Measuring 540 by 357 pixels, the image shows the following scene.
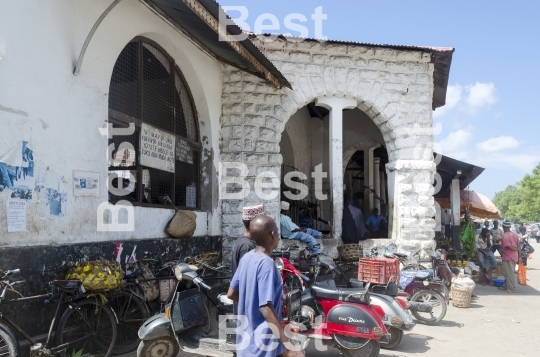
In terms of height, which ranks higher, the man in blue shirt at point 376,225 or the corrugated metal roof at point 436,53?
the corrugated metal roof at point 436,53

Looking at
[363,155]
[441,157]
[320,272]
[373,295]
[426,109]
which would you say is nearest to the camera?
[373,295]

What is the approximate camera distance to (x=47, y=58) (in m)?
4.98

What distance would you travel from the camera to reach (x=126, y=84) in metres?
6.93

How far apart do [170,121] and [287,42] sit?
9.54 feet

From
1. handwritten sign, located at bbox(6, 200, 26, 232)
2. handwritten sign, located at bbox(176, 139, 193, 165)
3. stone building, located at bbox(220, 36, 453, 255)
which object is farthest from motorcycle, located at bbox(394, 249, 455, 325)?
handwritten sign, located at bbox(6, 200, 26, 232)

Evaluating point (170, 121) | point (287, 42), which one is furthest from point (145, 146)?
point (287, 42)

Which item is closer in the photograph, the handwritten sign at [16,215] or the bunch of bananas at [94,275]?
the handwritten sign at [16,215]

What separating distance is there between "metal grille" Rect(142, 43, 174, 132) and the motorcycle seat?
12.4 ft

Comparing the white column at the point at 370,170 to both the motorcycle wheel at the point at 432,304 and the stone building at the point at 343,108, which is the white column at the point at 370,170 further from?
the motorcycle wheel at the point at 432,304

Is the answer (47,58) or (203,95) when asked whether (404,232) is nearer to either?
(203,95)

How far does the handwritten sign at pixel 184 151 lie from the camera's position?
26.5 ft

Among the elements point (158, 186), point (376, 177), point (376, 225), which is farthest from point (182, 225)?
point (376, 177)

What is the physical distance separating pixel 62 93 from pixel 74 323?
2.48 metres

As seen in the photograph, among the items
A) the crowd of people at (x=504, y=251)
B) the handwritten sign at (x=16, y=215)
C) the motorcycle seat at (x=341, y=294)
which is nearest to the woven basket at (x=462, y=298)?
the crowd of people at (x=504, y=251)
